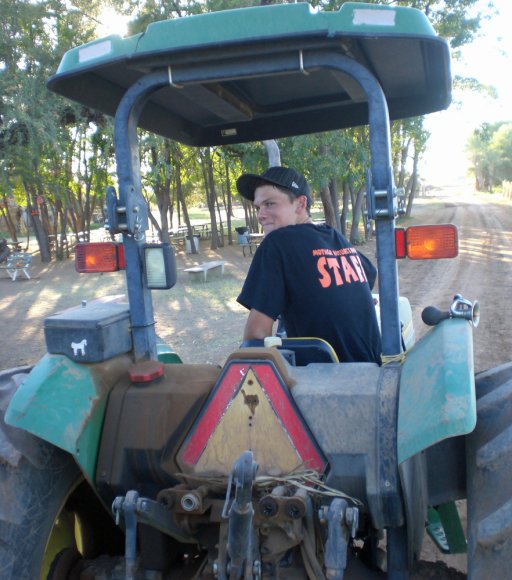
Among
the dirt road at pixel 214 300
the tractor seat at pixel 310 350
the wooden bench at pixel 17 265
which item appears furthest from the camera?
the wooden bench at pixel 17 265

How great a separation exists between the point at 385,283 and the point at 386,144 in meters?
0.53

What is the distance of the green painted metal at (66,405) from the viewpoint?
2.12m

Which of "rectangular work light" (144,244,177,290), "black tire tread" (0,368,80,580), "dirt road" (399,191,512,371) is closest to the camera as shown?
"black tire tread" (0,368,80,580)

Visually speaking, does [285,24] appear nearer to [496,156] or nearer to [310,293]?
[310,293]

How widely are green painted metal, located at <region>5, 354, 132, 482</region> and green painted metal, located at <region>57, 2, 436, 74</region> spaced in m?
1.22

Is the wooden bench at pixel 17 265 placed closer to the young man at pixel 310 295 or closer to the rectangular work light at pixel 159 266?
the young man at pixel 310 295

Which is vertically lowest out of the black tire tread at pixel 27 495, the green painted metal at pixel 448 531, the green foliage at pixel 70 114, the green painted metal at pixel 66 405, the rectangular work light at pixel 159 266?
the green painted metal at pixel 448 531

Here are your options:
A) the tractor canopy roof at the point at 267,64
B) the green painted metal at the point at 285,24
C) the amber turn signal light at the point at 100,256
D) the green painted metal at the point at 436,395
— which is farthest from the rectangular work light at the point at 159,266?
the green painted metal at the point at 436,395

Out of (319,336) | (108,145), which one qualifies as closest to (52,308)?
(108,145)

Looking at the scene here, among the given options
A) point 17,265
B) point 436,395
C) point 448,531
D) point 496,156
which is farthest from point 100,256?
point 496,156

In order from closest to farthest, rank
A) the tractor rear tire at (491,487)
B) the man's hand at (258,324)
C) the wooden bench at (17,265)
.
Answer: the tractor rear tire at (491,487), the man's hand at (258,324), the wooden bench at (17,265)

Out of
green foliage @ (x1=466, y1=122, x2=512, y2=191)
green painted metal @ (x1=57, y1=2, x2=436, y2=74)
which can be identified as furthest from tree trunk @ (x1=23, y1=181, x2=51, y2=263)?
green foliage @ (x1=466, y1=122, x2=512, y2=191)

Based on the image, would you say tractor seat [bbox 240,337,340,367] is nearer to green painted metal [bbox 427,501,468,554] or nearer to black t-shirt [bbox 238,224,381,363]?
black t-shirt [bbox 238,224,381,363]

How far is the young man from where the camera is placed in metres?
2.85
